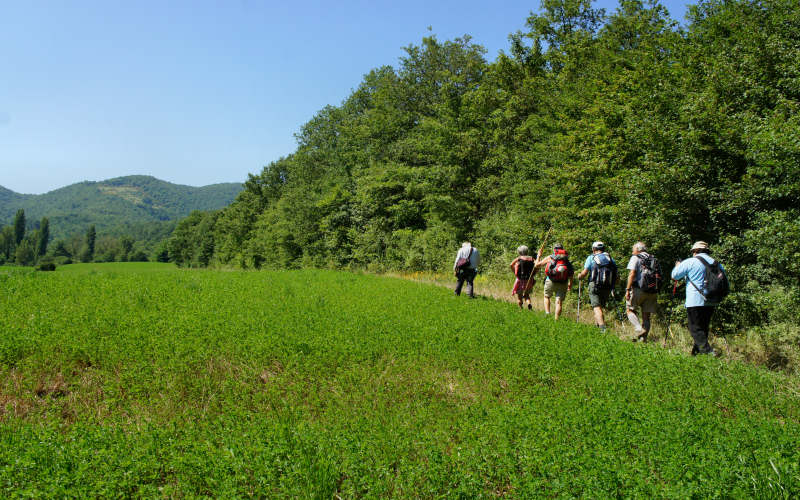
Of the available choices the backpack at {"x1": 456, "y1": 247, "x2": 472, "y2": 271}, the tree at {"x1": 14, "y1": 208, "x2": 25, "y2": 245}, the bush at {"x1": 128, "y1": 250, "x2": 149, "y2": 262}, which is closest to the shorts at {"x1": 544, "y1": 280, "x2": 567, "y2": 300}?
the backpack at {"x1": 456, "y1": 247, "x2": 472, "y2": 271}

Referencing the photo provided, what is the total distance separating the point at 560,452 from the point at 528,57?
27356 mm

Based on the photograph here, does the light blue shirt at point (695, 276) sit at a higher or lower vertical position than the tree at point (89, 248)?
higher

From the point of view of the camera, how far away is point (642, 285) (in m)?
9.10

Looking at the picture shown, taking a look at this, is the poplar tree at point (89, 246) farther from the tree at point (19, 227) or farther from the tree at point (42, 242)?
the tree at point (19, 227)

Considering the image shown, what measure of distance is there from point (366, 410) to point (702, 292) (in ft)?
23.2

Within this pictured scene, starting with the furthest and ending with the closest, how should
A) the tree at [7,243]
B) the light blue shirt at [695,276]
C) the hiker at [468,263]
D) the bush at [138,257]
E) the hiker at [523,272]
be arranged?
the tree at [7,243] < the bush at [138,257] < the hiker at [468,263] < the hiker at [523,272] < the light blue shirt at [695,276]

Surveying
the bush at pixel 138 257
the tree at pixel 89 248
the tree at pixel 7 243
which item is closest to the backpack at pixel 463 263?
the bush at pixel 138 257

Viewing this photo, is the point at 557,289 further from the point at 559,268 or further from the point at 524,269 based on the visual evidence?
the point at 524,269

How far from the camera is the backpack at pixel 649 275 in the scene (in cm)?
905

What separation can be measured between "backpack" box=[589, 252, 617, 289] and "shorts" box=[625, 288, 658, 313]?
54 centimetres

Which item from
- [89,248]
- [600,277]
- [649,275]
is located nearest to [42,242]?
[89,248]

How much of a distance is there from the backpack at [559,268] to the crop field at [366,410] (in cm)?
222

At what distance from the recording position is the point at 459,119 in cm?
2691

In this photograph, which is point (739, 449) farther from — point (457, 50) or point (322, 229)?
point (322, 229)
